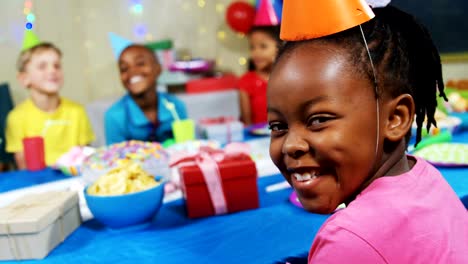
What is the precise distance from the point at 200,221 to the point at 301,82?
0.54m

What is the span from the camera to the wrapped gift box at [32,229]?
0.93 metres

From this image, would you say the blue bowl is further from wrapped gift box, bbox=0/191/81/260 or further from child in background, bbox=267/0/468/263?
child in background, bbox=267/0/468/263

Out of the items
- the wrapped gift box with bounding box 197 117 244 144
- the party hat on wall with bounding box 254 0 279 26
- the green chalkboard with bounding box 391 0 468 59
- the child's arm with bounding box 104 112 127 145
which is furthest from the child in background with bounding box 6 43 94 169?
the green chalkboard with bounding box 391 0 468 59

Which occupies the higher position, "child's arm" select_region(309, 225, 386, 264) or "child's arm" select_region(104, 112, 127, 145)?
"child's arm" select_region(309, 225, 386, 264)

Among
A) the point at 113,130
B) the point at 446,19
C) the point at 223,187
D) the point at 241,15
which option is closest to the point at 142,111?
the point at 113,130

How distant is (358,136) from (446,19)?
2765mm

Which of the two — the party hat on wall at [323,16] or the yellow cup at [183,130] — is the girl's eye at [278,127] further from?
the yellow cup at [183,130]

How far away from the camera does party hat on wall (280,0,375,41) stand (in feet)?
2.11

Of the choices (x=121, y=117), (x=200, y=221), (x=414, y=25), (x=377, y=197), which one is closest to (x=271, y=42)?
(x=121, y=117)

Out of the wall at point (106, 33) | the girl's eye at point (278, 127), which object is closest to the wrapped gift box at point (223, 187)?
the girl's eye at point (278, 127)

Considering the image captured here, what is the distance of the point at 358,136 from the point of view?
0.64 m

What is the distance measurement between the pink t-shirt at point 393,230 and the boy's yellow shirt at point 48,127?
6.45 feet

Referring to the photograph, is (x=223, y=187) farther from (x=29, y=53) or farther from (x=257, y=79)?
(x=257, y=79)

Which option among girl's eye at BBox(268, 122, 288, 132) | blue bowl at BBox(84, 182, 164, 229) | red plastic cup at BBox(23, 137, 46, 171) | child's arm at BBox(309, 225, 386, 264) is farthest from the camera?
red plastic cup at BBox(23, 137, 46, 171)
